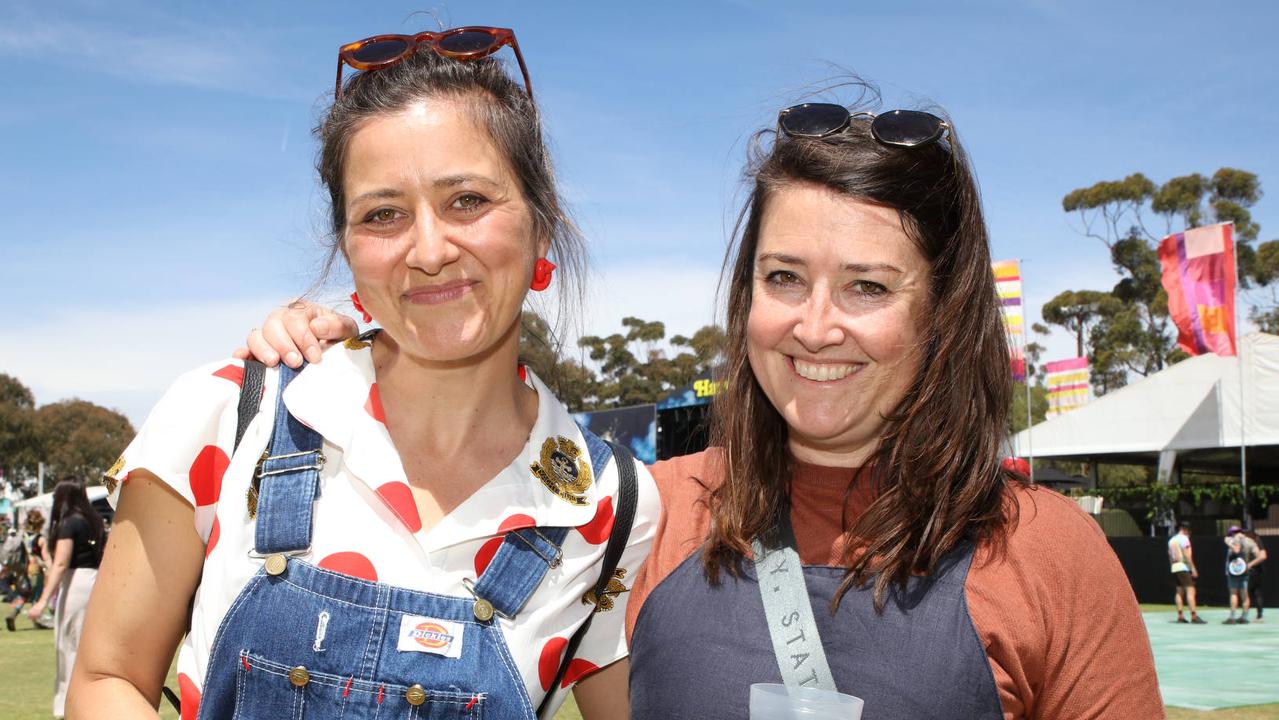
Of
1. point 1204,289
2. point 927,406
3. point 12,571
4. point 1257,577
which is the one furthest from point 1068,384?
point 927,406

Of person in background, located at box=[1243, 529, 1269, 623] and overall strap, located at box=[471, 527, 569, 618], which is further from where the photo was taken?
person in background, located at box=[1243, 529, 1269, 623]

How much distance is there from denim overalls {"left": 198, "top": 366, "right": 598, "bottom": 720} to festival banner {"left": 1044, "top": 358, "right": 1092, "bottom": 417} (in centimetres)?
2923

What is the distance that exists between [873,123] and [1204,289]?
21303 millimetres

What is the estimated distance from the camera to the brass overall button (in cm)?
192


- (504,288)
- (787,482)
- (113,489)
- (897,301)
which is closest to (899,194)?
(897,301)

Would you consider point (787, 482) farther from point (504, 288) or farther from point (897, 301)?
point (504, 288)

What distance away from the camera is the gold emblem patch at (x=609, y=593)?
7.40 feet

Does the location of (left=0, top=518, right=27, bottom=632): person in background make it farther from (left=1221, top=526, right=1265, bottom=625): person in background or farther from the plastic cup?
the plastic cup

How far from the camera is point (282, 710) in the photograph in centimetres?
190

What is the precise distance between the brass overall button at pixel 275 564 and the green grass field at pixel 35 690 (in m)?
6.20

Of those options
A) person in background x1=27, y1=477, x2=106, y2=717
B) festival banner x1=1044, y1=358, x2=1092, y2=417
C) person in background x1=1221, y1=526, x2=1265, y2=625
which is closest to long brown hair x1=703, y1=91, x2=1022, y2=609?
person in background x1=27, y1=477, x2=106, y2=717

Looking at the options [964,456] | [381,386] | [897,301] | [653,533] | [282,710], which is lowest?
[282,710]

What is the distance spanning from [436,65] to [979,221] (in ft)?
4.03

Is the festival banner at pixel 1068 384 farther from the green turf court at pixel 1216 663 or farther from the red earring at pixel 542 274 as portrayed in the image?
the red earring at pixel 542 274
